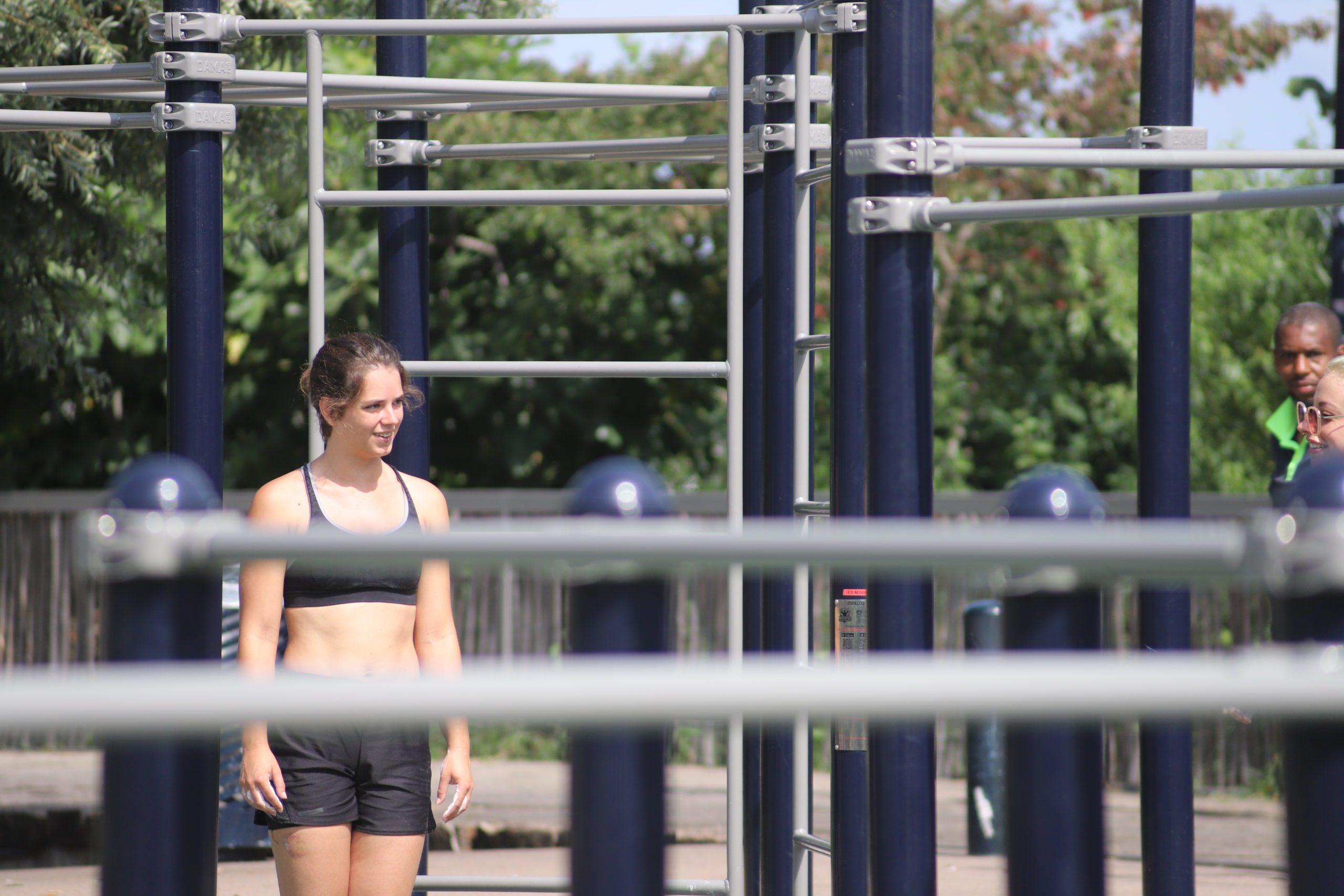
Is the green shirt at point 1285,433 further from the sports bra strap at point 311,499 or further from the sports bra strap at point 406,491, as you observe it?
the sports bra strap at point 311,499

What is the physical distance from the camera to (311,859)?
10.3 feet

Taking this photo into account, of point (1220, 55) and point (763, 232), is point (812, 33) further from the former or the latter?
point (1220, 55)

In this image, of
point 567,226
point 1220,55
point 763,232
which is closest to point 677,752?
point 567,226

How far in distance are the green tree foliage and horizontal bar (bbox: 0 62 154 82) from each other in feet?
13.1

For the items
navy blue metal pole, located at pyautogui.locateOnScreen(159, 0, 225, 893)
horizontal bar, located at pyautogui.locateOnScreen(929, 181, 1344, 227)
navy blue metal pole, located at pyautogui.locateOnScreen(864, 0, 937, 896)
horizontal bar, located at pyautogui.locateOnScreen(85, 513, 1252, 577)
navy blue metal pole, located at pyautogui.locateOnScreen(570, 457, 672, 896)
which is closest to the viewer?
horizontal bar, located at pyautogui.locateOnScreen(85, 513, 1252, 577)

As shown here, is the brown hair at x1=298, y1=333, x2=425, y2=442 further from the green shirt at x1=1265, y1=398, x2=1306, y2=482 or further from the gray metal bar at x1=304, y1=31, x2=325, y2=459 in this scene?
the green shirt at x1=1265, y1=398, x2=1306, y2=482

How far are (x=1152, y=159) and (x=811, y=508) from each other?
1731 mm

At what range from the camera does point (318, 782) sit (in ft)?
10.3

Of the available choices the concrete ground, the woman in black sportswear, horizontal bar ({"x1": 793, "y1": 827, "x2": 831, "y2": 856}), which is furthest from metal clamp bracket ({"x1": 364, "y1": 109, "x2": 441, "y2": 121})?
the concrete ground

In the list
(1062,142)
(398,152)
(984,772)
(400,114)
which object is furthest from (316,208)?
(984,772)

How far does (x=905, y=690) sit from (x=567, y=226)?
10388 millimetres

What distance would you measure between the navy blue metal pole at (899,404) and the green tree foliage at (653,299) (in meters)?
6.41

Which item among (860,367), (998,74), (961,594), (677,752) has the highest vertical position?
(998,74)

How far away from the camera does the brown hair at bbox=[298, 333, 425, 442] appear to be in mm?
3275
